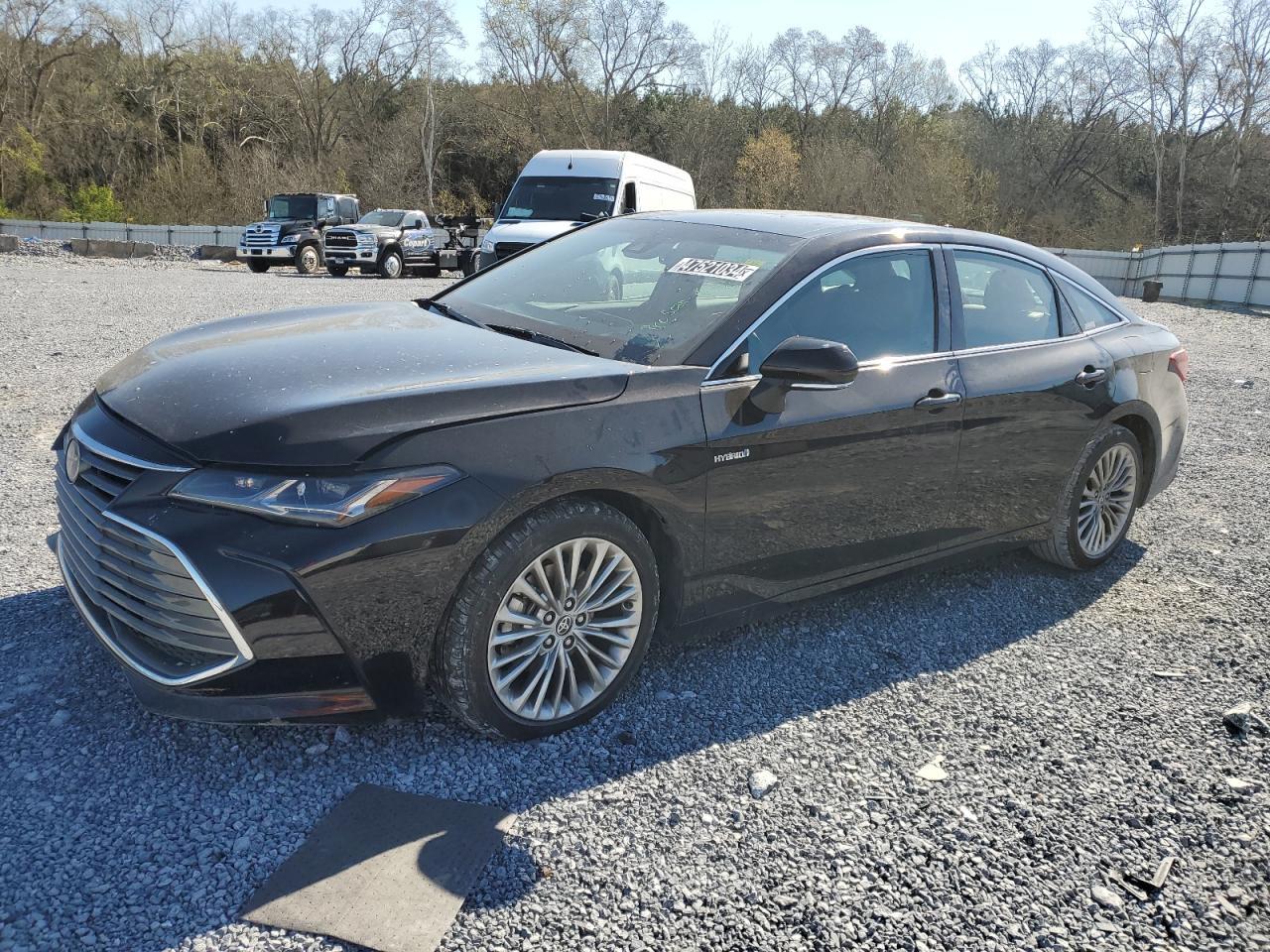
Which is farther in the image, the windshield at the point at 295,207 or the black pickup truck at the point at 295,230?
the windshield at the point at 295,207

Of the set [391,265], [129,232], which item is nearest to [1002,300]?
[391,265]

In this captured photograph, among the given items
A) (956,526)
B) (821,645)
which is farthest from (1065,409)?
(821,645)

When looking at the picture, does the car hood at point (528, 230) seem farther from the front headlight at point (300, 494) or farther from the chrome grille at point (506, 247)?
the front headlight at point (300, 494)

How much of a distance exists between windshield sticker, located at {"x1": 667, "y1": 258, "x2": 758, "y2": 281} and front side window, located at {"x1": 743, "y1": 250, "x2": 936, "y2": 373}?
219mm

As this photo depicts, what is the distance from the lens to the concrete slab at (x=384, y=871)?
7.37 ft

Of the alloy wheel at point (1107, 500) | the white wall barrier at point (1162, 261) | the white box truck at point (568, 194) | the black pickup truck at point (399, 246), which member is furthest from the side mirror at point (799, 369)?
the white wall barrier at point (1162, 261)

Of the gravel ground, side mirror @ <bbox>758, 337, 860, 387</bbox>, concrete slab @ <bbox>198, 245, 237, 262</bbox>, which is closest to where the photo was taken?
the gravel ground

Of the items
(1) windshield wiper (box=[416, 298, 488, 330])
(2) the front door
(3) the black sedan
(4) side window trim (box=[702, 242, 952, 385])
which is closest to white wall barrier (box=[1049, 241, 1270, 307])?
(3) the black sedan

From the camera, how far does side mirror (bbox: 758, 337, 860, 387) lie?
3240 mm

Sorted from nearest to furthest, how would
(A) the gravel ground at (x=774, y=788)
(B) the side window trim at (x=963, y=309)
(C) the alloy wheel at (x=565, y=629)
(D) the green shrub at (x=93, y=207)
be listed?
(A) the gravel ground at (x=774, y=788), (C) the alloy wheel at (x=565, y=629), (B) the side window trim at (x=963, y=309), (D) the green shrub at (x=93, y=207)

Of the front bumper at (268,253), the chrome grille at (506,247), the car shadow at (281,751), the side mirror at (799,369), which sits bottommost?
the car shadow at (281,751)

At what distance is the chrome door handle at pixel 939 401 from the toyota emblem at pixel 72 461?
298cm

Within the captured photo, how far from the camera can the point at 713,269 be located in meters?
3.71

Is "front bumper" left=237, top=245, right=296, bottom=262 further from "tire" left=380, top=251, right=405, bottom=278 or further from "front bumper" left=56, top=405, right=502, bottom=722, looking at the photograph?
"front bumper" left=56, top=405, right=502, bottom=722
